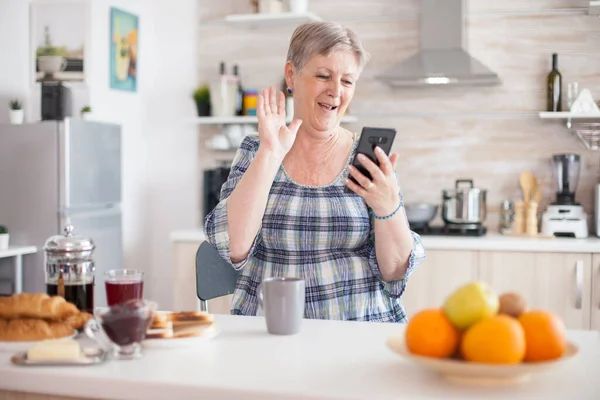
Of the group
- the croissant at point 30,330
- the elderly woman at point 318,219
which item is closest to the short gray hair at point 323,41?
the elderly woman at point 318,219

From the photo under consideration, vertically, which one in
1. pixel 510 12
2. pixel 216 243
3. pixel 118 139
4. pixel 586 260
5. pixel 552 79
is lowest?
pixel 586 260

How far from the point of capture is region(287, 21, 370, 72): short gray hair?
2033 mm

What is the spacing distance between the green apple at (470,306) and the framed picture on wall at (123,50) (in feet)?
11.6

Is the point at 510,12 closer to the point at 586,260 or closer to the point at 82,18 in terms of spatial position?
the point at 586,260

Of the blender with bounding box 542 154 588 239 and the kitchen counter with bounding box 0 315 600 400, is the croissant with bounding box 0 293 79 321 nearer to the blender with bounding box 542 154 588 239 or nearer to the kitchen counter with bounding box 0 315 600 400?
the kitchen counter with bounding box 0 315 600 400

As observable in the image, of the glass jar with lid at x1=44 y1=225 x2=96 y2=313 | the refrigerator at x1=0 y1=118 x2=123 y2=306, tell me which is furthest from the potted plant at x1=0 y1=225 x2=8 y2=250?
the glass jar with lid at x1=44 y1=225 x2=96 y2=313

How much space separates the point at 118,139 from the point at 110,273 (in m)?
2.73

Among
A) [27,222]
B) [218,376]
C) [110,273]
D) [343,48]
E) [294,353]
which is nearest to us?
[218,376]

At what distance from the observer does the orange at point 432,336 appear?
1184 millimetres

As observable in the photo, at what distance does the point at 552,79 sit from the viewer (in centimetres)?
396

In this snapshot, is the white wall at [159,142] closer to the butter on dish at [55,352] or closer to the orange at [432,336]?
the butter on dish at [55,352]

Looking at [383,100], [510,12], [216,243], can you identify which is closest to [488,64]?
[510,12]

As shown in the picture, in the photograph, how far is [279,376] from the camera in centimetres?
124

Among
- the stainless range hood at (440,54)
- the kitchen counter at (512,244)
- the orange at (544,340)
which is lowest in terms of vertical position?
the kitchen counter at (512,244)
